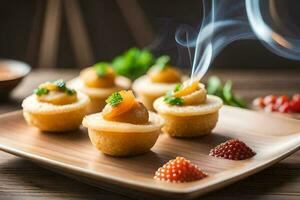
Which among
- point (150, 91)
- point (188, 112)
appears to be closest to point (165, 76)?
point (150, 91)

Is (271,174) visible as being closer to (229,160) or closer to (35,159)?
(229,160)

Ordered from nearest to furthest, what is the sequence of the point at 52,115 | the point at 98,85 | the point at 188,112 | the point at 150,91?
1. the point at 188,112
2. the point at 52,115
3. the point at 150,91
4. the point at 98,85

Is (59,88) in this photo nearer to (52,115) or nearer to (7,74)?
(52,115)

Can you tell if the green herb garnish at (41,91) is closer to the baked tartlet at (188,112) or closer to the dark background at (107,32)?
the baked tartlet at (188,112)

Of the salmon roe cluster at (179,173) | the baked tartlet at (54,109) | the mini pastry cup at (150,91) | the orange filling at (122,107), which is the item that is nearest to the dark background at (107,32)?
the mini pastry cup at (150,91)

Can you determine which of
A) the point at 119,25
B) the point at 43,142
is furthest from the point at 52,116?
the point at 119,25

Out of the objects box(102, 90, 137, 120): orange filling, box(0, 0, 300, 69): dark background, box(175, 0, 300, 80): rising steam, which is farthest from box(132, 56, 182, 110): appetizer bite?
box(0, 0, 300, 69): dark background
